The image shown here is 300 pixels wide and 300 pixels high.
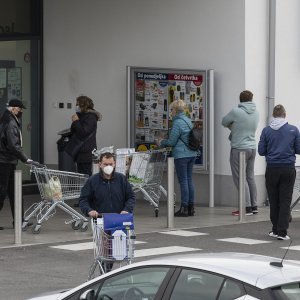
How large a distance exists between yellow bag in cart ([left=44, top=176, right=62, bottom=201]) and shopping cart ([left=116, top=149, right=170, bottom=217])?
1.65 m

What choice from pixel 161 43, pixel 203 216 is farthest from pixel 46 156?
pixel 203 216

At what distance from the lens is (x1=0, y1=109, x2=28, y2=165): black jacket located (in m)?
14.5

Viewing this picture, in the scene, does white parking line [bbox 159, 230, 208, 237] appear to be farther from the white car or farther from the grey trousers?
the white car

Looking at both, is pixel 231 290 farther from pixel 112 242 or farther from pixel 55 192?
pixel 55 192

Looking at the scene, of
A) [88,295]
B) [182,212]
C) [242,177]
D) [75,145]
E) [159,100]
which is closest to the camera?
[88,295]

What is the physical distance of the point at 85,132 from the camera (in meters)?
17.0

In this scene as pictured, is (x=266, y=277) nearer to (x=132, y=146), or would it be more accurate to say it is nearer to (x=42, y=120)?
(x=132, y=146)

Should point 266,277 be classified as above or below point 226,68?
below

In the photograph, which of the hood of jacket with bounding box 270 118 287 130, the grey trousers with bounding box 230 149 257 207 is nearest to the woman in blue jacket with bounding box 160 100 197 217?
the grey trousers with bounding box 230 149 257 207

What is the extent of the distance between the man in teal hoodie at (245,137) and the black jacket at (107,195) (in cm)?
638

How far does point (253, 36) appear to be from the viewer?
17.4 m

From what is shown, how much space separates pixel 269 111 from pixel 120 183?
7.97 meters

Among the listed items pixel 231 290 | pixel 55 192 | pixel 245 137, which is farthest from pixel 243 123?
pixel 231 290

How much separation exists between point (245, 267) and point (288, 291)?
1.26 ft
